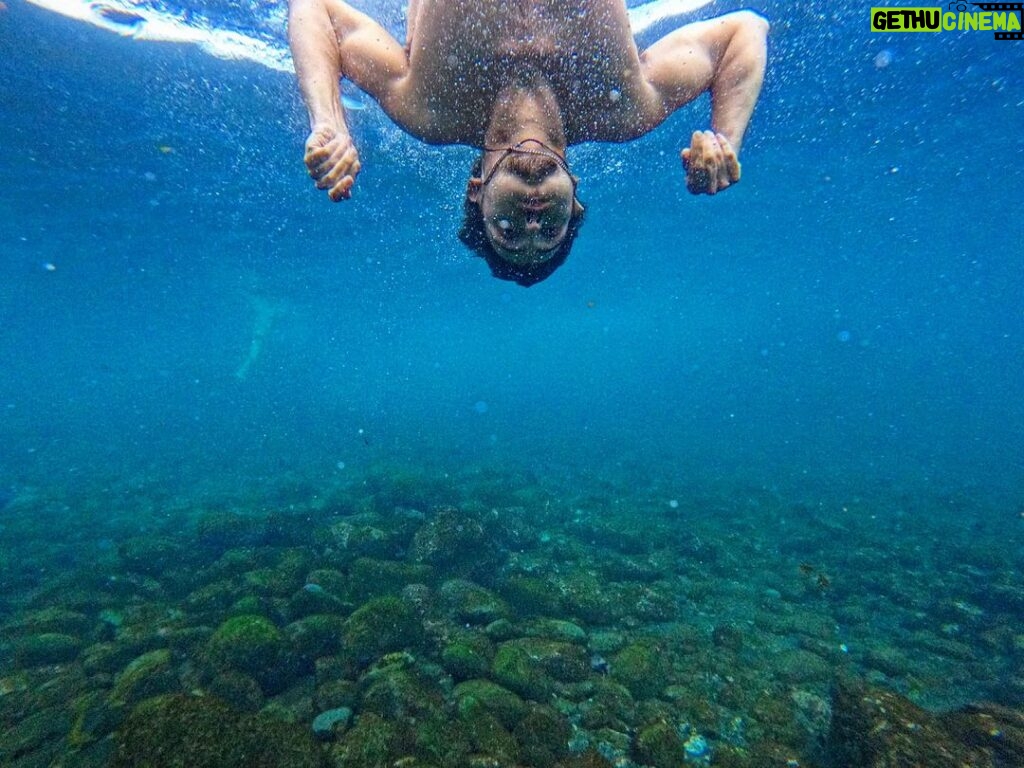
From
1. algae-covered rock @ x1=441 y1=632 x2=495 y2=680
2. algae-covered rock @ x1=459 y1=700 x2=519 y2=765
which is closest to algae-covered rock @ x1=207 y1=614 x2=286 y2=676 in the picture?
algae-covered rock @ x1=441 y1=632 x2=495 y2=680

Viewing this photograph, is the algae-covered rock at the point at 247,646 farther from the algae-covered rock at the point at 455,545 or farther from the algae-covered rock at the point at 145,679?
the algae-covered rock at the point at 455,545

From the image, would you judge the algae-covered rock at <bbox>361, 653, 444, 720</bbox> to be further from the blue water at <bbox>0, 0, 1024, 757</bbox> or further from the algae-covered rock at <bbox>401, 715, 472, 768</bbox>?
the blue water at <bbox>0, 0, 1024, 757</bbox>

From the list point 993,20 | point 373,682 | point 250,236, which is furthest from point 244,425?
point 993,20

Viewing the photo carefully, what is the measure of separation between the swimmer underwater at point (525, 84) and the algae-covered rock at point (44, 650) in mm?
6884

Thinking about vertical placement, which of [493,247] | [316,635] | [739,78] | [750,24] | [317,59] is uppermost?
[750,24]

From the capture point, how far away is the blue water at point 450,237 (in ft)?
39.5

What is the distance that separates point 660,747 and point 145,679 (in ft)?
15.8

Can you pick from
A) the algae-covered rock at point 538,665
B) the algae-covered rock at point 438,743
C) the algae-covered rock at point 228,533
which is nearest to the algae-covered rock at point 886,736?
the algae-covered rock at point 538,665

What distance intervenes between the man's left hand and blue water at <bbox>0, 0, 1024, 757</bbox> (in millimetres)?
8861

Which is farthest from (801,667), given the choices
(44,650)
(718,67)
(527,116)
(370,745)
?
(44,650)

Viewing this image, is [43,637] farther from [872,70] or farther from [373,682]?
[872,70]

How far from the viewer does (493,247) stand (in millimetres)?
2387

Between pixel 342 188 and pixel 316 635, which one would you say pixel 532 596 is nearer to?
pixel 316 635

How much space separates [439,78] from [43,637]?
747 cm
